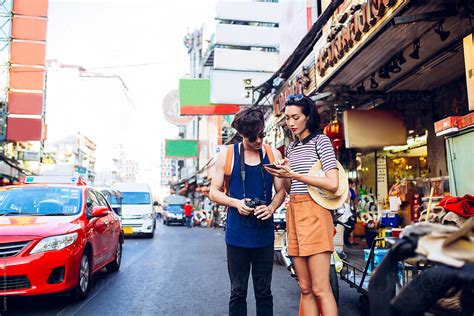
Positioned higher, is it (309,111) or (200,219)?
(309,111)

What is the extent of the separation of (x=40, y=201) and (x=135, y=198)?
11.5 meters

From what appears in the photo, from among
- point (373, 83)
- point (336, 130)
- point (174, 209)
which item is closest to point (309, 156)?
point (373, 83)

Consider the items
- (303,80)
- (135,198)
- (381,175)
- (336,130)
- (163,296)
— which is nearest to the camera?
(163,296)

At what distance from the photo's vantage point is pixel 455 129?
506 cm

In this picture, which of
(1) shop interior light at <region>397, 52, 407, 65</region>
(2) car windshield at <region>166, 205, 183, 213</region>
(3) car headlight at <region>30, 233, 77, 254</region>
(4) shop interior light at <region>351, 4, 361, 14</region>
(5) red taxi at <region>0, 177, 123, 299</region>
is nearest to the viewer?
(5) red taxi at <region>0, 177, 123, 299</region>

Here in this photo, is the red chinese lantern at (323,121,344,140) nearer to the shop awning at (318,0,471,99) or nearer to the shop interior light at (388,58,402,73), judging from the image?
the shop awning at (318,0,471,99)

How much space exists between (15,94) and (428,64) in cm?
2402

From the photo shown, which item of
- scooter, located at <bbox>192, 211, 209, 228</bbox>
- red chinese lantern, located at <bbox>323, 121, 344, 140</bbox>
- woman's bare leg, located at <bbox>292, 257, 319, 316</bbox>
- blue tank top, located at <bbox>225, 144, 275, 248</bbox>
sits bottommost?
scooter, located at <bbox>192, 211, 209, 228</bbox>

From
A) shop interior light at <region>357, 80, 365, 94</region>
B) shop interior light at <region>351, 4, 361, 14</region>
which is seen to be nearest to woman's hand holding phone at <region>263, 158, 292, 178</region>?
shop interior light at <region>351, 4, 361, 14</region>

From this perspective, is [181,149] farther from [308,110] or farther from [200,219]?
[308,110]

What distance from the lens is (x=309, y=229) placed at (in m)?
2.92

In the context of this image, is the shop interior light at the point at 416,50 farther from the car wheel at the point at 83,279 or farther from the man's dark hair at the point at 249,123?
the car wheel at the point at 83,279

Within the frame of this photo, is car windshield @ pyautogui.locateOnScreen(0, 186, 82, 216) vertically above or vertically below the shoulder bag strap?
below

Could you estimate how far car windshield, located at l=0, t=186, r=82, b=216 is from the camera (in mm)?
5859
